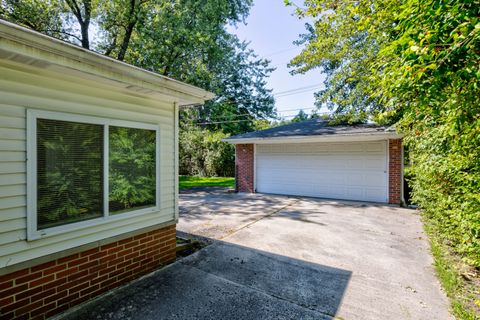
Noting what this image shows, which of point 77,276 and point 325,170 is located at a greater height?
point 325,170

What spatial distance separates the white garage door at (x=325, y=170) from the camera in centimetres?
893

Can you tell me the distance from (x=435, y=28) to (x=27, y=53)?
10.4 ft

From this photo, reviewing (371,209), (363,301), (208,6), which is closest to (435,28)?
(363,301)

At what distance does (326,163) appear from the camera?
32.3 feet

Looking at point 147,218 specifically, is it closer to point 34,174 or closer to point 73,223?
point 73,223

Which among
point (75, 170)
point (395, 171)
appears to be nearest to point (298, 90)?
point (395, 171)

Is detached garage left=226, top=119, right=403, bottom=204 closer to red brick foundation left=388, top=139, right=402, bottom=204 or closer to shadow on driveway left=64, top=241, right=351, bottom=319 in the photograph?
red brick foundation left=388, top=139, right=402, bottom=204

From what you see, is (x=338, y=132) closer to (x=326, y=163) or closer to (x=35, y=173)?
(x=326, y=163)

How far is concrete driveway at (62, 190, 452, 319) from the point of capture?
106 inches

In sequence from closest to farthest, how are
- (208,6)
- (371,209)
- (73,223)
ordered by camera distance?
(73,223) < (371,209) < (208,6)

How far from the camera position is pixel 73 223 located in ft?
8.98

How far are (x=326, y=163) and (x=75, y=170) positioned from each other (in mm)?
8825

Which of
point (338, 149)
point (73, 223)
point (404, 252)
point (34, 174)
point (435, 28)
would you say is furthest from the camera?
point (338, 149)

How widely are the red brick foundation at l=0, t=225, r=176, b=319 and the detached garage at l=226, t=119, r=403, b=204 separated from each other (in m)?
7.46
